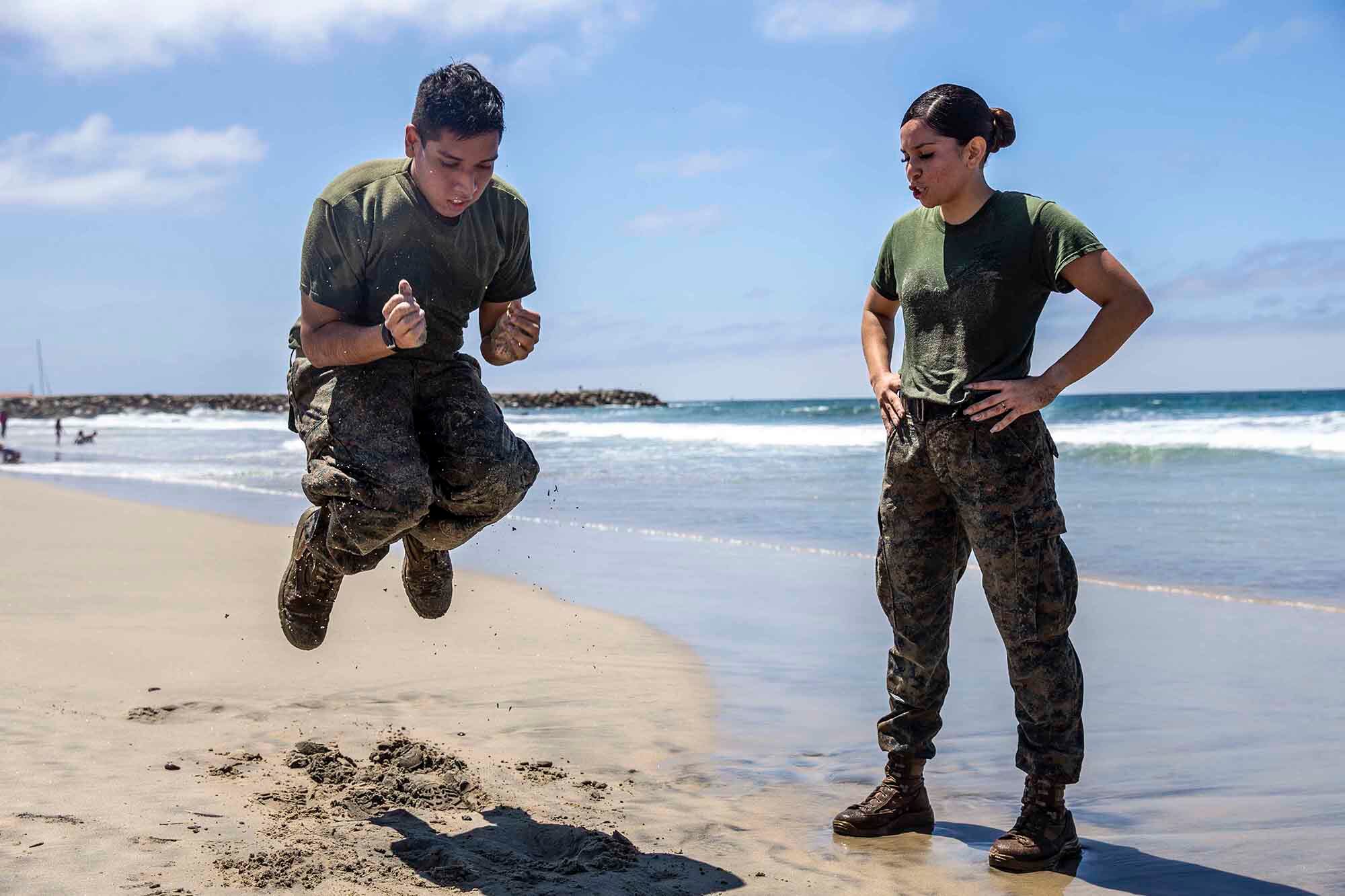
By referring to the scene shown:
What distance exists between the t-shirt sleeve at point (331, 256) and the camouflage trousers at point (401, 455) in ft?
0.99

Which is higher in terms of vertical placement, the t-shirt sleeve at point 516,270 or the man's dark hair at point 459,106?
the man's dark hair at point 459,106

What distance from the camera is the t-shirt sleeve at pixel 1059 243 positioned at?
3.74 m

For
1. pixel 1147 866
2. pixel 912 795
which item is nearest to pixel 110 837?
pixel 912 795

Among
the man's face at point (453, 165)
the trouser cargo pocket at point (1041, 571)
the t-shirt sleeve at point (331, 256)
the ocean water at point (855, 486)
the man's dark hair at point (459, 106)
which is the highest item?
the man's dark hair at point (459, 106)

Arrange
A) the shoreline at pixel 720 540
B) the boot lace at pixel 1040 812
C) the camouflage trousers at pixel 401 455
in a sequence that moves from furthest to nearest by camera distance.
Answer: the shoreline at pixel 720 540, the camouflage trousers at pixel 401 455, the boot lace at pixel 1040 812

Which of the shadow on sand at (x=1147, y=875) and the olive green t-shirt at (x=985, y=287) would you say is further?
the olive green t-shirt at (x=985, y=287)

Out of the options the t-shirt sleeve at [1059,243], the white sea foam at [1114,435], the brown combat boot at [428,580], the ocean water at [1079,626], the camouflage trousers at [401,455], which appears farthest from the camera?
the white sea foam at [1114,435]

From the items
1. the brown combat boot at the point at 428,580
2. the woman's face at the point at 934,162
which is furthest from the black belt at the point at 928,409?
the brown combat boot at the point at 428,580

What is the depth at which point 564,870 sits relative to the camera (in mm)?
3666

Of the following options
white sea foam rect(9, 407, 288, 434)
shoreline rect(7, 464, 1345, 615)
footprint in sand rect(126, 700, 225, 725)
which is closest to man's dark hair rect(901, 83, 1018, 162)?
footprint in sand rect(126, 700, 225, 725)

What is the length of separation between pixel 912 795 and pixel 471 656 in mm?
3097

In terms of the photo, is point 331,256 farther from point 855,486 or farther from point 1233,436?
point 1233,436

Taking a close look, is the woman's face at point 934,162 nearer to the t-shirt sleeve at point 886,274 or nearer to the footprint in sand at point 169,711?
the t-shirt sleeve at point 886,274

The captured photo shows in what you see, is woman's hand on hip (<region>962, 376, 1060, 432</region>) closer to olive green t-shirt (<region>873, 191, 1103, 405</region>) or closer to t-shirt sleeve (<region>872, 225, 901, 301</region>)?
olive green t-shirt (<region>873, 191, 1103, 405</region>)
